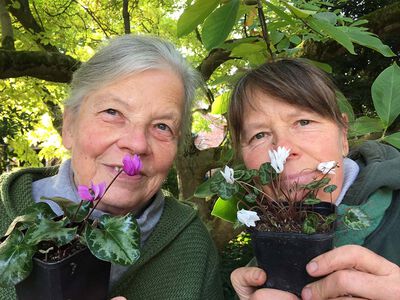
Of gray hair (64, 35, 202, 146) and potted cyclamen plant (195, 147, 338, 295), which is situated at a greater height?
gray hair (64, 35, 202, 146)

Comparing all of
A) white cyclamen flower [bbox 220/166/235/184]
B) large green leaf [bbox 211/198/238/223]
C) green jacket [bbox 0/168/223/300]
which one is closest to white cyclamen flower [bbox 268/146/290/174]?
white cyclamen flower [bbox 220/166/235/184]

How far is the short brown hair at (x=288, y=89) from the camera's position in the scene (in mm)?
1347

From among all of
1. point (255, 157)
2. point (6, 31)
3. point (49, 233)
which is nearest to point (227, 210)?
point (255, 157)

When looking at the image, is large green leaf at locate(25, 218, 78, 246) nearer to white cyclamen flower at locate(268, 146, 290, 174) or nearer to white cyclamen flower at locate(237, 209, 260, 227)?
white cyclamen flower at locate(237, 209, 260, 227)

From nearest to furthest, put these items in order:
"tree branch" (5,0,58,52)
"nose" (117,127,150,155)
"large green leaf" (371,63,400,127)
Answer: "large green leaf" (371,63,400,127), "nose" (117,127,150,155), "tree branch" (5,0,58,52)

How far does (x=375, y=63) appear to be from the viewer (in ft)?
21.3

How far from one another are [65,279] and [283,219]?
21.7 inches

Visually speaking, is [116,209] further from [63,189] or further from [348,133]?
[348,133]

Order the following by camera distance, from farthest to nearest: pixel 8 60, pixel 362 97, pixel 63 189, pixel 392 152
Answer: pixel 362 97, pixel 8 60, pixel 63 189, pixel 392 152

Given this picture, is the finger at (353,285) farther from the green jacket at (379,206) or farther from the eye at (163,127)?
the eye at (163,127)

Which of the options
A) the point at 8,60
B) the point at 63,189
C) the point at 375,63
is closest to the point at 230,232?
the point at 63,189

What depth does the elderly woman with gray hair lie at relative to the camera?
1.52 meters

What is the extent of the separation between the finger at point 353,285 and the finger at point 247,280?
0.18 m

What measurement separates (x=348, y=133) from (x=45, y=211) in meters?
1.13
